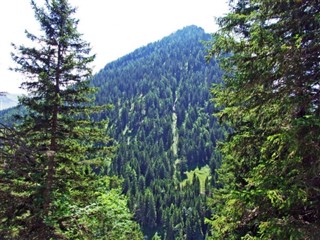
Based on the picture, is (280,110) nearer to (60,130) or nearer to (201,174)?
(60,130)

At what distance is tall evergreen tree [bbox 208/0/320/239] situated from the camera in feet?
23.3

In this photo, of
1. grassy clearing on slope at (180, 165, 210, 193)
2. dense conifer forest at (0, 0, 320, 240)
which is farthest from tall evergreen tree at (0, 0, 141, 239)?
grassy clearing on slope at (180, 165, 210, 193)

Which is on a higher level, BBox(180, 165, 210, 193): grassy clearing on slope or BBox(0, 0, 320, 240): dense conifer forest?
BBox(0, 0, 320, 240): dense conifer forest

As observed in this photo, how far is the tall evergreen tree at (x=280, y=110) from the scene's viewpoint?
7.11m

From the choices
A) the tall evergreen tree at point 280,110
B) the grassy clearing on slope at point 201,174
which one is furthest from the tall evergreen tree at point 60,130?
the grassy clearing on slope at point 201,174

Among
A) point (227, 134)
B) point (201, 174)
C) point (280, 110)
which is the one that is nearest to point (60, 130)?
point (227, 134)

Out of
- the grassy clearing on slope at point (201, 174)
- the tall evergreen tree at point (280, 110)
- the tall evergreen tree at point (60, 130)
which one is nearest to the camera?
the tall evergreen tree at point (280, 110)

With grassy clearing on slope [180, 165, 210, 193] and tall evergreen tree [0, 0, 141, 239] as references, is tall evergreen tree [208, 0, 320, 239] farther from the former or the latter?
grassy clearing on slope [180, 165, 210, 193]

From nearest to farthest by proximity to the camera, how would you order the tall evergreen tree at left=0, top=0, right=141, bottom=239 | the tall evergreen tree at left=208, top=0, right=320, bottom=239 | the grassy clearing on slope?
the tall evergreen tree at left=208, top=0, right=320, bottom=239 < the tall evergreen tree at left=0, top=0, right=141, bottom=239 < the grassy clearing on slope

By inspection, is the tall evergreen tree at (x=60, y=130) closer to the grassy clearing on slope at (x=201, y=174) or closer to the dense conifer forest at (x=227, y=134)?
the dense conifer forest at (x=227, y=134)

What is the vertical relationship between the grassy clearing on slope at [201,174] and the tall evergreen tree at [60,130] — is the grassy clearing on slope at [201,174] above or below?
below

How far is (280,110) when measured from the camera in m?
8.33

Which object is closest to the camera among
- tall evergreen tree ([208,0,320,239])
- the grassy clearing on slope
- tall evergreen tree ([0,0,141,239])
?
tall evergreen tree ([208,0,320,239])

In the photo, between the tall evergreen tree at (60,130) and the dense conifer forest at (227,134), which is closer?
the dense conifer forest at (227,134)
